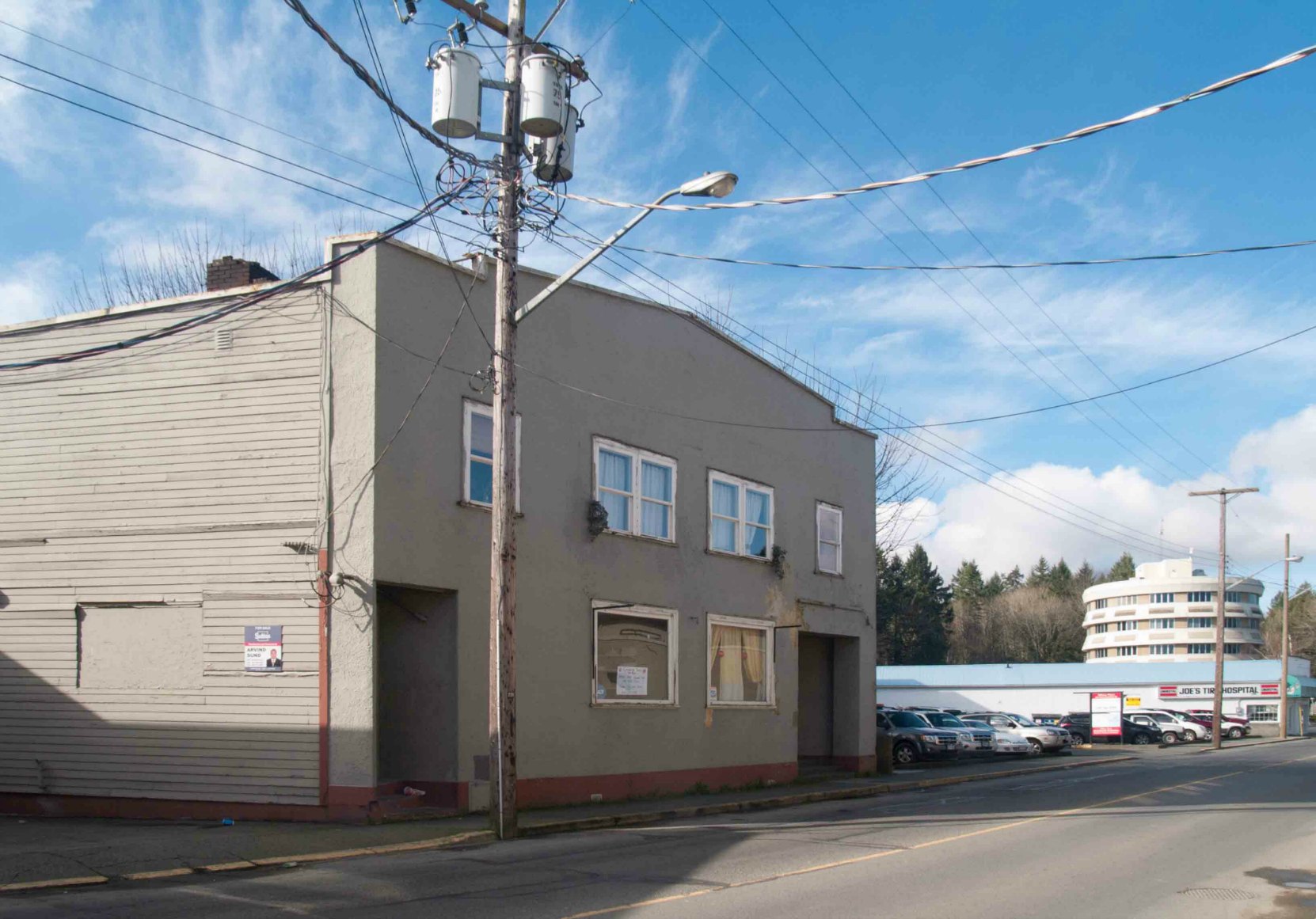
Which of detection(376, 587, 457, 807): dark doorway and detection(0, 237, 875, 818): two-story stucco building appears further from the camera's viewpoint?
detection(376, 587, 457, 807): dark doorway

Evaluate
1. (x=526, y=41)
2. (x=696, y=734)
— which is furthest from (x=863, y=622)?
(x=526, y=41)

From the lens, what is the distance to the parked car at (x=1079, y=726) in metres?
52.2

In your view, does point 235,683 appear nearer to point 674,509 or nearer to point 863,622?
point 674,509

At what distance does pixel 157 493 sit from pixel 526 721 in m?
6.33

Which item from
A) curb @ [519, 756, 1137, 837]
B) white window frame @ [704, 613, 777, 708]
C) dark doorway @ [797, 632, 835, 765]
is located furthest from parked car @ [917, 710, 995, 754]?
white window frame @ [704, 613, 777, 708]

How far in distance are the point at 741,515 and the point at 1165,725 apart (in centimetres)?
3821

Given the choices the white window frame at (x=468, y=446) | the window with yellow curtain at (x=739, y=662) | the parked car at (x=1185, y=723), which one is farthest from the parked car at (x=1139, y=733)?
the white window frame at (x=468, y=446)

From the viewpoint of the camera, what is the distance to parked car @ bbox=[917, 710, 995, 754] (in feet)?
118

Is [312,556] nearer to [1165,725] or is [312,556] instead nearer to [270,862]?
[270,862]

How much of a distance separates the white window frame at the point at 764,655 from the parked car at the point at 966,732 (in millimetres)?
12660

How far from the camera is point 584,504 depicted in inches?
802

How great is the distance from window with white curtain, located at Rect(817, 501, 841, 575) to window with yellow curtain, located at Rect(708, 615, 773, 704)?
2913 millimetres

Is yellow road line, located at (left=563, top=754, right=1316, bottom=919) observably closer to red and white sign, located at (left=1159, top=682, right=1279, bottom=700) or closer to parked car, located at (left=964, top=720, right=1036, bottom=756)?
parked car, located at (left=964, top=720, right=1036, bottom=756)

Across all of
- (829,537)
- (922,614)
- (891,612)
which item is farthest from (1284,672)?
(829,537)
